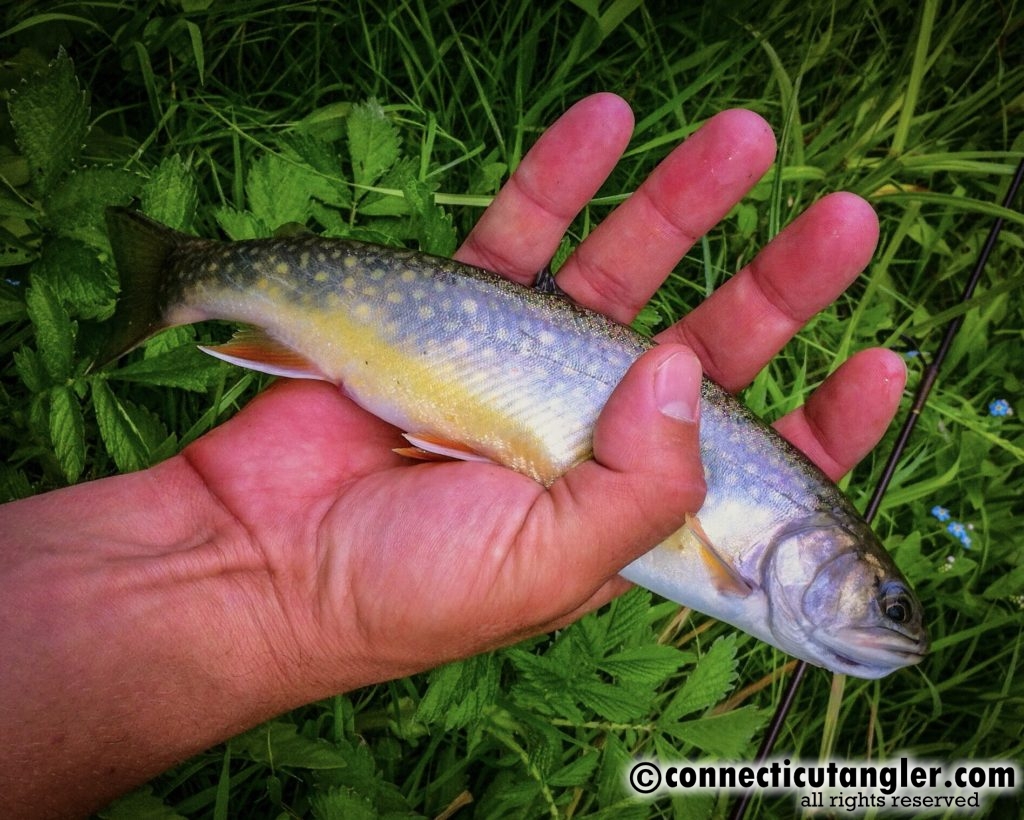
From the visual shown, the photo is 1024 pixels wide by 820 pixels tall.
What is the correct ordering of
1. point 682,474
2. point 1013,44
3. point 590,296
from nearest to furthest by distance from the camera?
point 682,474 → point 590,296 → point 1013,44

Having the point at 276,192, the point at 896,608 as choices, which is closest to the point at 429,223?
the point at 276,192

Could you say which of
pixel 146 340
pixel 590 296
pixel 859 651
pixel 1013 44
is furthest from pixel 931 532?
pixel 146 340

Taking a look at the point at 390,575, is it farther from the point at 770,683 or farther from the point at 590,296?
the point at 770,683

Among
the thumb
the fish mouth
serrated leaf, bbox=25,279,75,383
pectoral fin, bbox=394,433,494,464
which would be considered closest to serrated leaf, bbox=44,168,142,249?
serrated leaf, bbox=25,279,75,383

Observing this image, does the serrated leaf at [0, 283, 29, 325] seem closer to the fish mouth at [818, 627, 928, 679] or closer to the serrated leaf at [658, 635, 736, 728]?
the serrated leaf at [658, 635, 736, 728]

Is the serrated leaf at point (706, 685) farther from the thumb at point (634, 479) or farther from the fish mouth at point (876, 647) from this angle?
the thumb at point (634, 479)

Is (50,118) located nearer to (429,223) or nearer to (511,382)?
(429,223)

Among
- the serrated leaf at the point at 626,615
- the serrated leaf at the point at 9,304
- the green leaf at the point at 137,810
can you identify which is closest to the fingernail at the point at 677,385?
the serrated leaf at the point at 626,615
